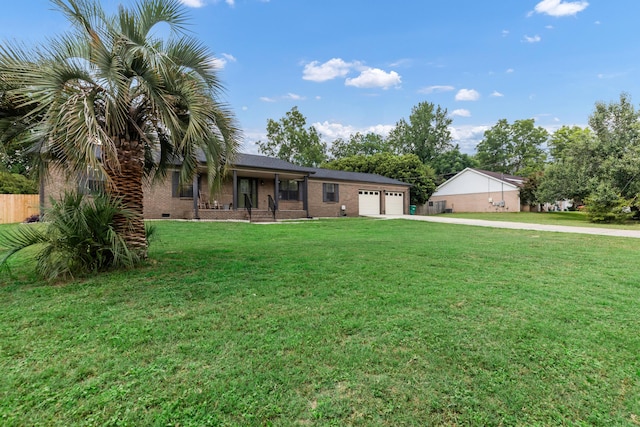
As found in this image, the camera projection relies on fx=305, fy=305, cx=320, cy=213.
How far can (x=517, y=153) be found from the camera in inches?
1802

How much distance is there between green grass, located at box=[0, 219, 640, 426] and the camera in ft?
6.23

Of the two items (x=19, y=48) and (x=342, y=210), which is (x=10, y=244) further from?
(x=342, y=210)

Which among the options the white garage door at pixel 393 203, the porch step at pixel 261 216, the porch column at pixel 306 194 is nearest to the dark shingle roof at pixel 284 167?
the porch column at pixel 306 194

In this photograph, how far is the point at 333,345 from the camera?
2.66 m

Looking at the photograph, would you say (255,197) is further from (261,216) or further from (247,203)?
(261,216)

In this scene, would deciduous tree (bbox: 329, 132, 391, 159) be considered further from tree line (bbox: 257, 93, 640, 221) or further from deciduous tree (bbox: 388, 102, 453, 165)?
deciduous tree (bbox: 388, 102, 453, 165)

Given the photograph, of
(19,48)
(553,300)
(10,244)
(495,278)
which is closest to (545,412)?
(553,300)

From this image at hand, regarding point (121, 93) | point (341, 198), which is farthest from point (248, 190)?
point (121, 93)

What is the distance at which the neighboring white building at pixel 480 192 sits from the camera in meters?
29.5

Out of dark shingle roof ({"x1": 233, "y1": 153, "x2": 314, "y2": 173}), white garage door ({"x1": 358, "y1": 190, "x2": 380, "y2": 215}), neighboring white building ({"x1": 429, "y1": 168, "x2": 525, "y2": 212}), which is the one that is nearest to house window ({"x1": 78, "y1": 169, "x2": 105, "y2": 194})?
dark shingle roof ({"x1": 233, "y1": 153, "x2": 314, "y2": 173})

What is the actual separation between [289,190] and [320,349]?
59.6 feet

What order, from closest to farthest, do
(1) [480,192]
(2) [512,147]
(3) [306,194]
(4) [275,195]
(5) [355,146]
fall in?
(4) [275,195], (3) [306,194], (1) [480,192], (2) [512,147], (5) [355,146]

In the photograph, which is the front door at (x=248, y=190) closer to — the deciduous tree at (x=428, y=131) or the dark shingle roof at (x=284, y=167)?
the dark shingle roof at (x=284, y=167)

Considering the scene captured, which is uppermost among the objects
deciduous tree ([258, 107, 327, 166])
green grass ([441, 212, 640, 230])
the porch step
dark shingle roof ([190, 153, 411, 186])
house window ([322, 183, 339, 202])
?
deciduous tree ([258, 107, 327, 166])
